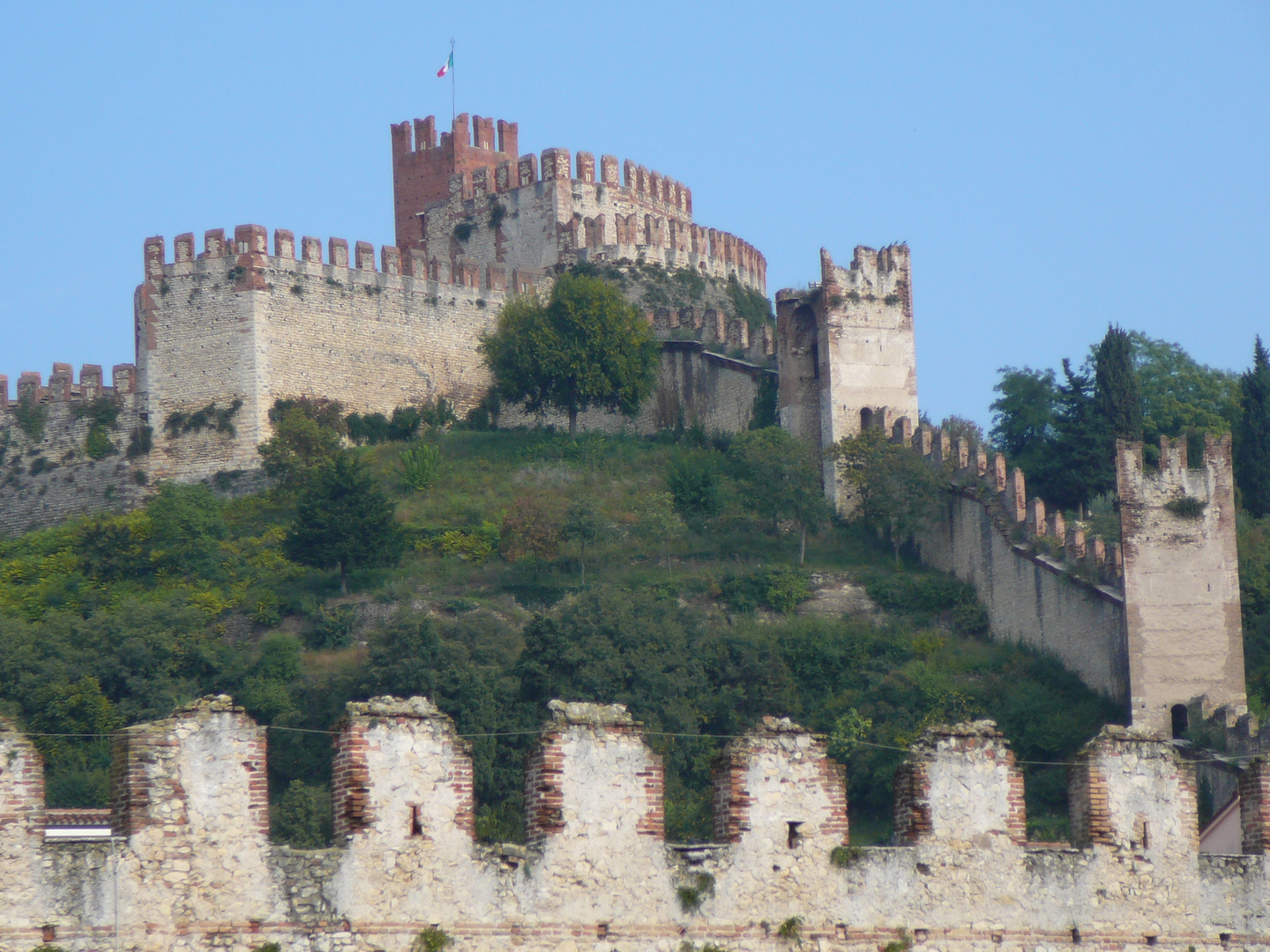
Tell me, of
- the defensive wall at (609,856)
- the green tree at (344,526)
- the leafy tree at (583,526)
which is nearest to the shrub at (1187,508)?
the leafy tree at (583,526)

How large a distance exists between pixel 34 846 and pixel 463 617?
97.7ft

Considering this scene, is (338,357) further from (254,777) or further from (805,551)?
(254,777)

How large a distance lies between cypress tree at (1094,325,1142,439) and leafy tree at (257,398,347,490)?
60.6 feet

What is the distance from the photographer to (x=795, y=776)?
66.5 ft

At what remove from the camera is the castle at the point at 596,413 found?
44344mm

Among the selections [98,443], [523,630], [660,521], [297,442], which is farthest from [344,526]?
[98,443]

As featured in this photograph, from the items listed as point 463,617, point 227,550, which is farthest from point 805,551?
point 227,550

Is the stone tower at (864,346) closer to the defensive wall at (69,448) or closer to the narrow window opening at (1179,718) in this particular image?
the narrow window opening at (1179,718)

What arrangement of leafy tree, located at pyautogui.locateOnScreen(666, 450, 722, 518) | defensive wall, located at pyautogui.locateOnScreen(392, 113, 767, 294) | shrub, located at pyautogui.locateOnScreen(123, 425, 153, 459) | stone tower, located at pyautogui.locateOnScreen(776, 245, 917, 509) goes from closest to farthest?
stone tower, located at pyautogui.locateOnScreen(776, 245, 917, 509) < leafy tree, located at pyautogui.locateOnScreen(666, 450, 722, 518) < shrub, located at pyautogui.locateOnScreen(123, 425, 153, 459) < defensive wall, located at pyautogui.locateOnScreen(392, 113, 767, 294)

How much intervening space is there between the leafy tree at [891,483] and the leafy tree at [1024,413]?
7.41 metres

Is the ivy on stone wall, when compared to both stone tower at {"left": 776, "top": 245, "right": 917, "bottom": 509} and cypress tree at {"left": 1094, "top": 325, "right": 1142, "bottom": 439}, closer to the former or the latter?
stone tower at {"left": 776, "top": 245, "right": 917, "bottom": 509}

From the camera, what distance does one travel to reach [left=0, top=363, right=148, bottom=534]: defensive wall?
192 feet

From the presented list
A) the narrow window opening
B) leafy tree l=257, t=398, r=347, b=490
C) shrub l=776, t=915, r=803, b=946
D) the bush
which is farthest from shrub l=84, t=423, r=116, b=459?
shrub l=776, t=915, r=803, b=946

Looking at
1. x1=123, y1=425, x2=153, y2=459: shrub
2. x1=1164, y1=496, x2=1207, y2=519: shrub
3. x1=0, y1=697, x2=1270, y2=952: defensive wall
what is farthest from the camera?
x1=123, y1=425, x2=153, y2=459: shrub
